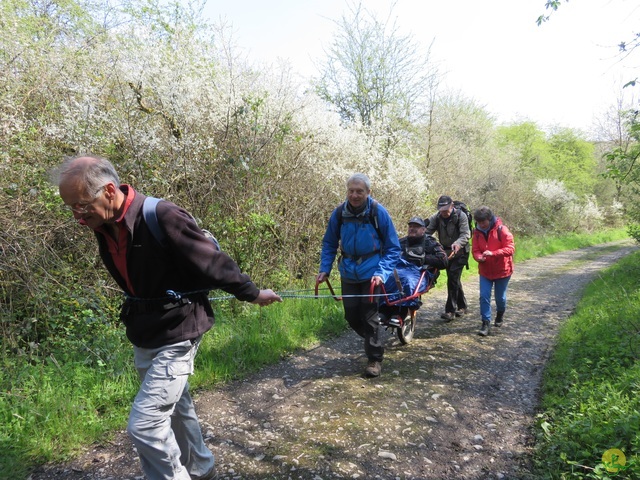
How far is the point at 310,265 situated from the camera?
8.89 m

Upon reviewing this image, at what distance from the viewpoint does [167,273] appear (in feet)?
7.75

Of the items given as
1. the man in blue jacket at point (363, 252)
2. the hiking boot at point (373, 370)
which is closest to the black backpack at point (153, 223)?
the man in blue jacket at point (363, 252)

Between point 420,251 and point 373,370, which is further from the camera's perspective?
point 420,251

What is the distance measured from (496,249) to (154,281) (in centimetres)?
592

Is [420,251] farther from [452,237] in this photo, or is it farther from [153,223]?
[153,223]

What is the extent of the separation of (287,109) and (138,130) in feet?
10.4

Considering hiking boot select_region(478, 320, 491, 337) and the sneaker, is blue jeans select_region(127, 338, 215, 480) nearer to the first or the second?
the sneaker

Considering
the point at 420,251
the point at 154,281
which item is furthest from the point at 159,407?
the point at 420,251

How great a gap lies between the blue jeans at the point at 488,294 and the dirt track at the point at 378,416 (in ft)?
1.41

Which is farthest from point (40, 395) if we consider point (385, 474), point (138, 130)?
point (138, 130)

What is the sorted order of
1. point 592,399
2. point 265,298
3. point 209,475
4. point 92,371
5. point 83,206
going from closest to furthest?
point 83,206 < point 265,298 < point 209,475 < point 592,399 < point 92,371

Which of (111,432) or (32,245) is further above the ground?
(32,245)

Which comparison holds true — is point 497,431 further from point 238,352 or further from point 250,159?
point 250,159

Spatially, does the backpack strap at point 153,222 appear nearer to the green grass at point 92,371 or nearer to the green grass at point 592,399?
the green grass at point 92,371
